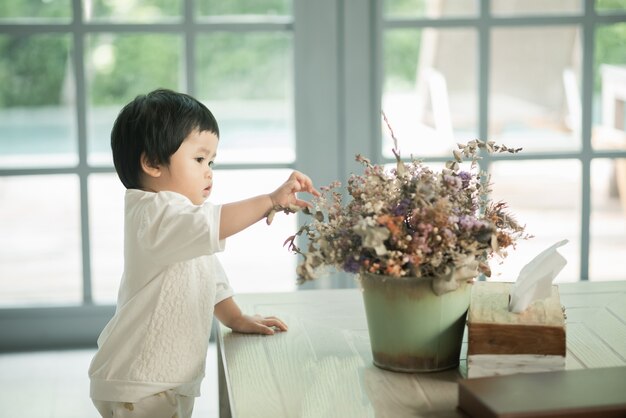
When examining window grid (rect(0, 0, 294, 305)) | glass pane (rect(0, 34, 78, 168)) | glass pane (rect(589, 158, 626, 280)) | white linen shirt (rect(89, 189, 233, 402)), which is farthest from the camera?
glass pane (rect(0, 34, 78, 168))

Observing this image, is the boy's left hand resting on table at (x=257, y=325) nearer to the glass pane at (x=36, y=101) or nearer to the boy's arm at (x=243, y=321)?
the boy's arm at (x=243, y=321)

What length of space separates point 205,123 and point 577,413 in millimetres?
942

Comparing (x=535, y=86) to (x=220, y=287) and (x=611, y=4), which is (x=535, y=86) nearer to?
(x=611, y=4)

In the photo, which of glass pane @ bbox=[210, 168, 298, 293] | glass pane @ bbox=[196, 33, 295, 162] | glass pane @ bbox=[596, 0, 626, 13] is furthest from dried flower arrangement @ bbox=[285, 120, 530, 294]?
glass pane @ bbox=[196, 33, 295, 162]

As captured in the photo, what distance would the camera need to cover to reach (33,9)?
25.0 feet

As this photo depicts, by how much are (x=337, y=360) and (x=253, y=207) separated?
0.30m

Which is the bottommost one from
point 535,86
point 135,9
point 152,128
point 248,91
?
point 152,128

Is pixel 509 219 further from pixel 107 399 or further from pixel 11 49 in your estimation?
pixel 11 49

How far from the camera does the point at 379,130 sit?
3277 millimetres

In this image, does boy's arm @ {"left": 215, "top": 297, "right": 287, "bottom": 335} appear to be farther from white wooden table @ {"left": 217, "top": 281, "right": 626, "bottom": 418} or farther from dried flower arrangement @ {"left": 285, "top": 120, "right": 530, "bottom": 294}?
dried flower arrangement @ {"left": 285, "top": 120, "right": 530, "bottom": 294}

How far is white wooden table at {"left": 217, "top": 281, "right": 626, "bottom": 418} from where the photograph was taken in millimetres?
1485

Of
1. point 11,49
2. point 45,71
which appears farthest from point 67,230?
point 11,49

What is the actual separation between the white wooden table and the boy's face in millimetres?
285

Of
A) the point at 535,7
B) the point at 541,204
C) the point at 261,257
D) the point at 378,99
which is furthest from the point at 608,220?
the point at 378,99
